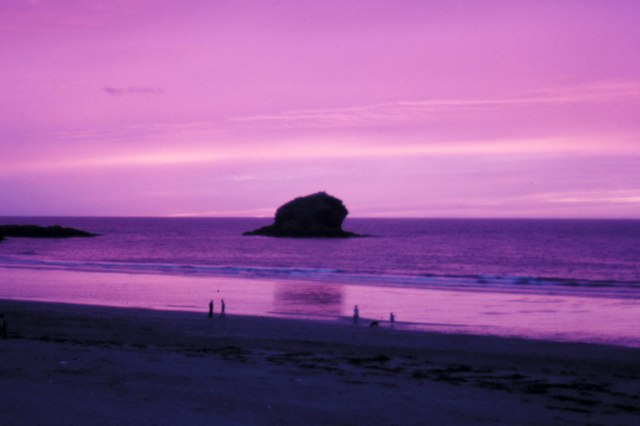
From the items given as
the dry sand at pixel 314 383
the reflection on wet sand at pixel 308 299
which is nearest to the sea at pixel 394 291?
the reflection on wet sand at pixel 308 299

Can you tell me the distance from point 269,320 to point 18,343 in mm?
11711

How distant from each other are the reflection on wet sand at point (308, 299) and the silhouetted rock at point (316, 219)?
79.0 m

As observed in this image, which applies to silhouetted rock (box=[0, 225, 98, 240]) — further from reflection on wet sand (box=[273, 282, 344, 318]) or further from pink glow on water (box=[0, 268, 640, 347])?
reflection on wet sand (box=[273, 282, 344, 318])

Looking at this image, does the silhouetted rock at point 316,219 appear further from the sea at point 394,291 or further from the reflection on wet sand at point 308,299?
the reflection on wet sand at point 308,299

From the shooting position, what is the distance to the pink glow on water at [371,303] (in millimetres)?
22958

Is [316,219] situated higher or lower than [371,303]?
higher

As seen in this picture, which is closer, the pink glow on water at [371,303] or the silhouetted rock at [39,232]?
the pink glow on water at [371,303]

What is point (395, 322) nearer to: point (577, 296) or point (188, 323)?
point (188, 323)

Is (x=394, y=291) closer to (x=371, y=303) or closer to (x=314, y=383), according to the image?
(x=371, y=303)

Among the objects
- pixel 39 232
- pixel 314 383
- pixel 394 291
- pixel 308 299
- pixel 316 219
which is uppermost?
pixel 316 219

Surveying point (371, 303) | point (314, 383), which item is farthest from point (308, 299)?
point (314, 383)

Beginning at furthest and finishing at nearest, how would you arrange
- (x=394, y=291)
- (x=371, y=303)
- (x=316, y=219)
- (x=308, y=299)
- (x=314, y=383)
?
(x=316, y=219), (x=394, y=291), (x=308, y=299), (x=371, y=303), (x=314, y=383)

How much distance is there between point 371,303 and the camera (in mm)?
30703

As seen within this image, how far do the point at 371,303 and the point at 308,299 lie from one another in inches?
145
